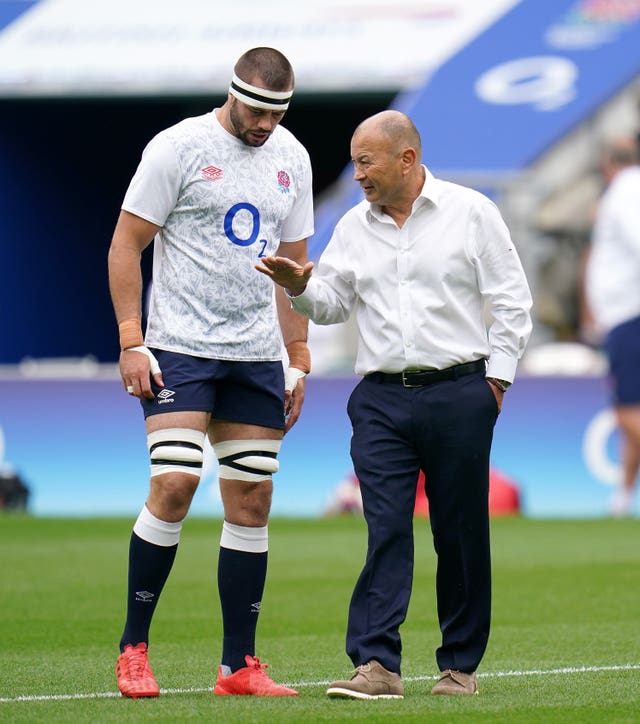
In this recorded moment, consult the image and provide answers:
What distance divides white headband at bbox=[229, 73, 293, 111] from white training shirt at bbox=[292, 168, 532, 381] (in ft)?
1.66

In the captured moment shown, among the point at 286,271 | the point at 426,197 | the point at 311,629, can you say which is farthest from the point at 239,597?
the point at 311,629

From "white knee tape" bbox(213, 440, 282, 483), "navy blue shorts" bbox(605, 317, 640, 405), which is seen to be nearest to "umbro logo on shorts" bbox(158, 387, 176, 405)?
"white knee tape" bbox(213, 440, 282, 483)

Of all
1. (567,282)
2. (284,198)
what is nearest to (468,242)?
(284,198)

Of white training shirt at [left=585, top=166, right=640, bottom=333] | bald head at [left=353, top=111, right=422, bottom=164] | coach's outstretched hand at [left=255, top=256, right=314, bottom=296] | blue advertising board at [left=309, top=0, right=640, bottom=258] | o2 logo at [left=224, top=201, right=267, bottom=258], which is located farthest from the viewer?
blue advertising board at [left=309, top=0, right=640, bottom=258]

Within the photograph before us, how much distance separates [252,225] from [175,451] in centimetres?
89

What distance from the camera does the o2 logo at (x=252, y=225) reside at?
20.0ft

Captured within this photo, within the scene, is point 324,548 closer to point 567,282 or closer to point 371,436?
point 371,436

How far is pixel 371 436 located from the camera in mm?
6047

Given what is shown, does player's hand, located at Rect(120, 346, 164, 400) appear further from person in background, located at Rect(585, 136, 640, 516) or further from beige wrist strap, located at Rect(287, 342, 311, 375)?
person in background, located at Rect(585, 136, 640, 516)

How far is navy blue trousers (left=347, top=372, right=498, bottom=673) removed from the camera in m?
5.96

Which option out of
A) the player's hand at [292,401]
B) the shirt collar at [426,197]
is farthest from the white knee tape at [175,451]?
the shirt collar at [426,197]

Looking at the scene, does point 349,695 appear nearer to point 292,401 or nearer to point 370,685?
point 370,685

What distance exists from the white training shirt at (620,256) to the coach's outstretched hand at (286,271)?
300 inches

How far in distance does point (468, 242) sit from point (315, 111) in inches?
733
